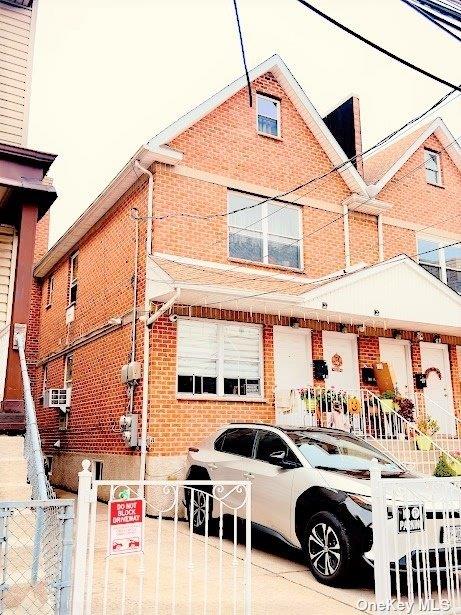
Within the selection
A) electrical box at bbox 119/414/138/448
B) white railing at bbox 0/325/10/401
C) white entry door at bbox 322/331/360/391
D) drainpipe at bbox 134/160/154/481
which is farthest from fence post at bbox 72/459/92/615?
white entry door at bbox 322/331/360/391

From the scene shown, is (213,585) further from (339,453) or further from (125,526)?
(339,453)

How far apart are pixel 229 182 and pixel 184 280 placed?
3.42 metres

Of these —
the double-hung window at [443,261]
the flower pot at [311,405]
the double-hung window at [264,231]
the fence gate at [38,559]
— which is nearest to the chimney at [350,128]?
the double-hung window at [443,261]

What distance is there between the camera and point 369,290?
11.8 meters

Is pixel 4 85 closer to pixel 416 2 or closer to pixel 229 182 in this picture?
pixel 229 182

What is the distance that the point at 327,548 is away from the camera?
6.23m

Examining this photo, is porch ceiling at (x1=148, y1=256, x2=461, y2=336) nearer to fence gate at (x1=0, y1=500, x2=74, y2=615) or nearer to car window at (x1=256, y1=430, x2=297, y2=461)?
car window at (x1=256, y1=430, x2=297, y2=461)

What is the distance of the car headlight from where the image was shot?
611 centimetres

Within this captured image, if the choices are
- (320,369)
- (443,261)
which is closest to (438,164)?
(443,261)

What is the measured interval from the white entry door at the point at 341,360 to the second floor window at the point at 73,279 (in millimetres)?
7062

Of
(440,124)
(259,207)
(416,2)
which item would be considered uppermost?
(440,124)

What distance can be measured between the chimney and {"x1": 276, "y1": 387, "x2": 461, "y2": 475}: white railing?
6434 millimetres

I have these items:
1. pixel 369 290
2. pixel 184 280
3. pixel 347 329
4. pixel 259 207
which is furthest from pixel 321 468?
pixel 259 207

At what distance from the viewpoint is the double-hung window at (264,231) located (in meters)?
12.7
